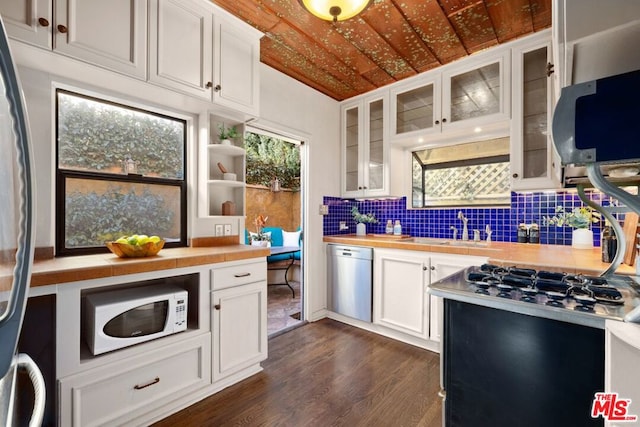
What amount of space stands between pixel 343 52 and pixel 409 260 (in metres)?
1.94

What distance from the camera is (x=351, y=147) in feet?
11.4

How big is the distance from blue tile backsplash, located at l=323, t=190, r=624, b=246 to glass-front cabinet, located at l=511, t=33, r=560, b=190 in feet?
1.18

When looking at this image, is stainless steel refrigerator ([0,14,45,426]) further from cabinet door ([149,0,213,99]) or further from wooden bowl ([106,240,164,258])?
cabinet door ([149,0,213,99])

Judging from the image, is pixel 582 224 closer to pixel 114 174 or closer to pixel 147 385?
pixel 147 385

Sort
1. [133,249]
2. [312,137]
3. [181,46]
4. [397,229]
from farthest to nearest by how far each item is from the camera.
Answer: [397,229]
[312,137]
[181,46]
[133,249]

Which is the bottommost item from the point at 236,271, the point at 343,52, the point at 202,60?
the point at 236,271

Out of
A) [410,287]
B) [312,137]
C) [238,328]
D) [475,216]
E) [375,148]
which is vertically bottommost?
[238,328]

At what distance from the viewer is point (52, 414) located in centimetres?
129

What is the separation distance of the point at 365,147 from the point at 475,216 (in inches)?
54.7

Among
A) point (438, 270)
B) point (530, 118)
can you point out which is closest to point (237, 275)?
point (438, 270)

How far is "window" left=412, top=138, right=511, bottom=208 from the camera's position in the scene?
272 centimetres

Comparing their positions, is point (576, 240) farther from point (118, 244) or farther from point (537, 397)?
point (118, 244)

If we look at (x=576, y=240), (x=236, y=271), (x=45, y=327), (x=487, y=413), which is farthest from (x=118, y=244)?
(x=576, y=240)

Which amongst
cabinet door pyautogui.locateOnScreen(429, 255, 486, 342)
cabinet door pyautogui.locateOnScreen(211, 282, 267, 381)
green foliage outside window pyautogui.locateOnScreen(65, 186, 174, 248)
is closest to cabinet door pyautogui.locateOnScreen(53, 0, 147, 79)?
green foliage outside window pyautogui.locateOnScreen(65, 186, 174, 248)
